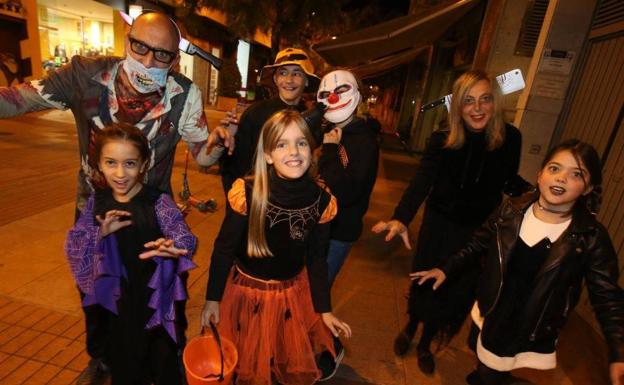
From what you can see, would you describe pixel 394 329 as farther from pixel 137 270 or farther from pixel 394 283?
pixel 137 270

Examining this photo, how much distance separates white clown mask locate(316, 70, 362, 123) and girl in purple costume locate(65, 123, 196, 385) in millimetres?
1243

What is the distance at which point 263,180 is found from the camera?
2.10 meters

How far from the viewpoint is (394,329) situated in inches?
137

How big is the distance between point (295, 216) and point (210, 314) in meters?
0.74

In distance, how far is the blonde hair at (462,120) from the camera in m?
2.55

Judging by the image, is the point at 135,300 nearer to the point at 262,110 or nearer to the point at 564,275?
the point at 262,110

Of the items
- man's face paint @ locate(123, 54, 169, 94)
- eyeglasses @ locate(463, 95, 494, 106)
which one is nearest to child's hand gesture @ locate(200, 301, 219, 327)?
man's face paint @ locate(123, 54, 169, 94)

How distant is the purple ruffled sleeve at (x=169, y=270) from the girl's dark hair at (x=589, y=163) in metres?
2.12

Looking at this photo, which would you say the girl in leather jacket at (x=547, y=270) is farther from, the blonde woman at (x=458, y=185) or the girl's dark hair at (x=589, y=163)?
the blonde woman at (x=458, y=185)

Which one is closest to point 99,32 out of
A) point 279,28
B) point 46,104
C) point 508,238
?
point 279,28

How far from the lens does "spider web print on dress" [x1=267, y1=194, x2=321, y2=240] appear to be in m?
Result: 2.12

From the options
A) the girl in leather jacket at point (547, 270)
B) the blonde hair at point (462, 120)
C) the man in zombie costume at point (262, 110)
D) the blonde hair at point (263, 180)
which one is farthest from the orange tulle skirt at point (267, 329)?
the blonde hair at point (462, 120)

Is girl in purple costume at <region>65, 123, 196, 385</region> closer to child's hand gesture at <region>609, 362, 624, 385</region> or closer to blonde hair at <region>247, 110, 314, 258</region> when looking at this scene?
blonde hair at <region>247, 110, 314, 258</region>

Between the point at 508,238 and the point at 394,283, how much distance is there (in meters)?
2.33
